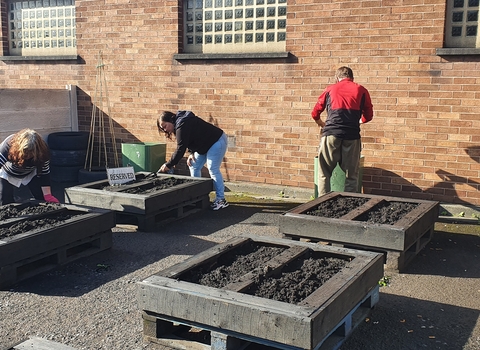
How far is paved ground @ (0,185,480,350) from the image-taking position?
15.3 feet

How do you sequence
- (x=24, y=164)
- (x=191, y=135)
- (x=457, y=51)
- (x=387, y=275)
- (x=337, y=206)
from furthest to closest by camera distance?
(x=191, y=135) < (x=457, y=51) < (x=337, y=206) < (x=24, y=164) < (x=387, y=275)

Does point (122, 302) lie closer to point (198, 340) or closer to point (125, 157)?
point (198, 340)

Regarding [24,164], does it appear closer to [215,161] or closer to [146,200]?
[146,200]

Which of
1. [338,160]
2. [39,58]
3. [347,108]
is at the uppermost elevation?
[39,58]

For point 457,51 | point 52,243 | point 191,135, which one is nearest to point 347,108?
point 457,51

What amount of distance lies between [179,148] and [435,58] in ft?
12.4

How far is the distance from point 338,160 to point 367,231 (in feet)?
7.23

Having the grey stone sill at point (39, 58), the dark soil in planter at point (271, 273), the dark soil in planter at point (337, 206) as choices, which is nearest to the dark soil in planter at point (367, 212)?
the dark soil in planter at point (337, 206)

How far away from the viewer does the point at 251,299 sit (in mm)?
4117

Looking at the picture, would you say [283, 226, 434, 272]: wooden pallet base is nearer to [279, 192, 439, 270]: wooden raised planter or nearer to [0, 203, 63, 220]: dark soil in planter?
[279, 192, 439, 270]: wooden raised planter

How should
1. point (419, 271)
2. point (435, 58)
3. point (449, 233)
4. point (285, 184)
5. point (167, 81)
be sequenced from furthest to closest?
point (167, 81) → point (285, 184) → point (435, 58) → point (449, 233) → point (419, 271)

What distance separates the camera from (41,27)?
12234mm

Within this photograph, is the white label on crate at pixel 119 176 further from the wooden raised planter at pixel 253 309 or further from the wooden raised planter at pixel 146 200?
the wooden raised planter at pixel 253 309

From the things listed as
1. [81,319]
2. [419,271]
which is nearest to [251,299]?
[81,319]
